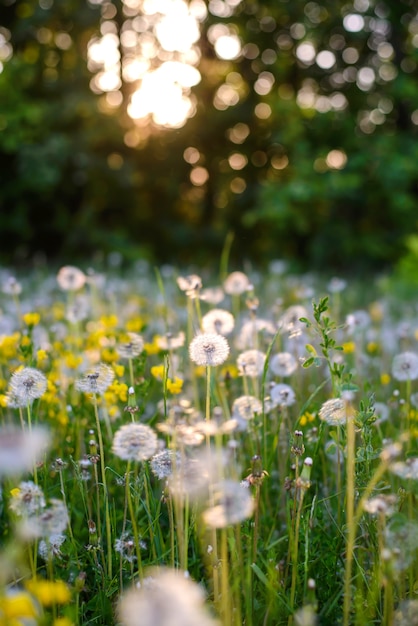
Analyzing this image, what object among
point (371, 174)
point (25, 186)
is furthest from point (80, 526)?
point (25, 186)

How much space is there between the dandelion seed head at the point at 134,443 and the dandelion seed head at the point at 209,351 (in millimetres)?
271

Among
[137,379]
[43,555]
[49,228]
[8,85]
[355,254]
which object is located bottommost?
[43,555]

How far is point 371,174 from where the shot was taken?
11.0m

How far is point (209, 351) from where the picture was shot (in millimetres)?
1498

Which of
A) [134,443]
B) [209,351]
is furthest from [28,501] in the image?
[209,351]

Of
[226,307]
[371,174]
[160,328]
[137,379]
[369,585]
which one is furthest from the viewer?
[371,174]

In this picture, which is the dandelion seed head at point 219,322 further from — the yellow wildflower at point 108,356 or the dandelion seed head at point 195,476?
the dandelion seed head at point 195,476

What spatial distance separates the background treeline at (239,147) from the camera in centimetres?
1113

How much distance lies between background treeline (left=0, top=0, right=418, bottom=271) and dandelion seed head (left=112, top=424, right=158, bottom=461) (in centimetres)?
901

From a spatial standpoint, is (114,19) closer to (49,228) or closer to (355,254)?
(49,228)

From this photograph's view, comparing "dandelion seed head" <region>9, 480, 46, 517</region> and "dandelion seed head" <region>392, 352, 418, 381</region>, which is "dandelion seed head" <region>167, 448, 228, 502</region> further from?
"dandelion seed head" <region>392, 352, 418, 381</region>

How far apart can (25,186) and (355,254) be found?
601 centimetres

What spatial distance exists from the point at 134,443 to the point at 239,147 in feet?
42.7

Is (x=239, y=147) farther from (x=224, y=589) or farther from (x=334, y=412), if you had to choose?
(x=224, y=589)
